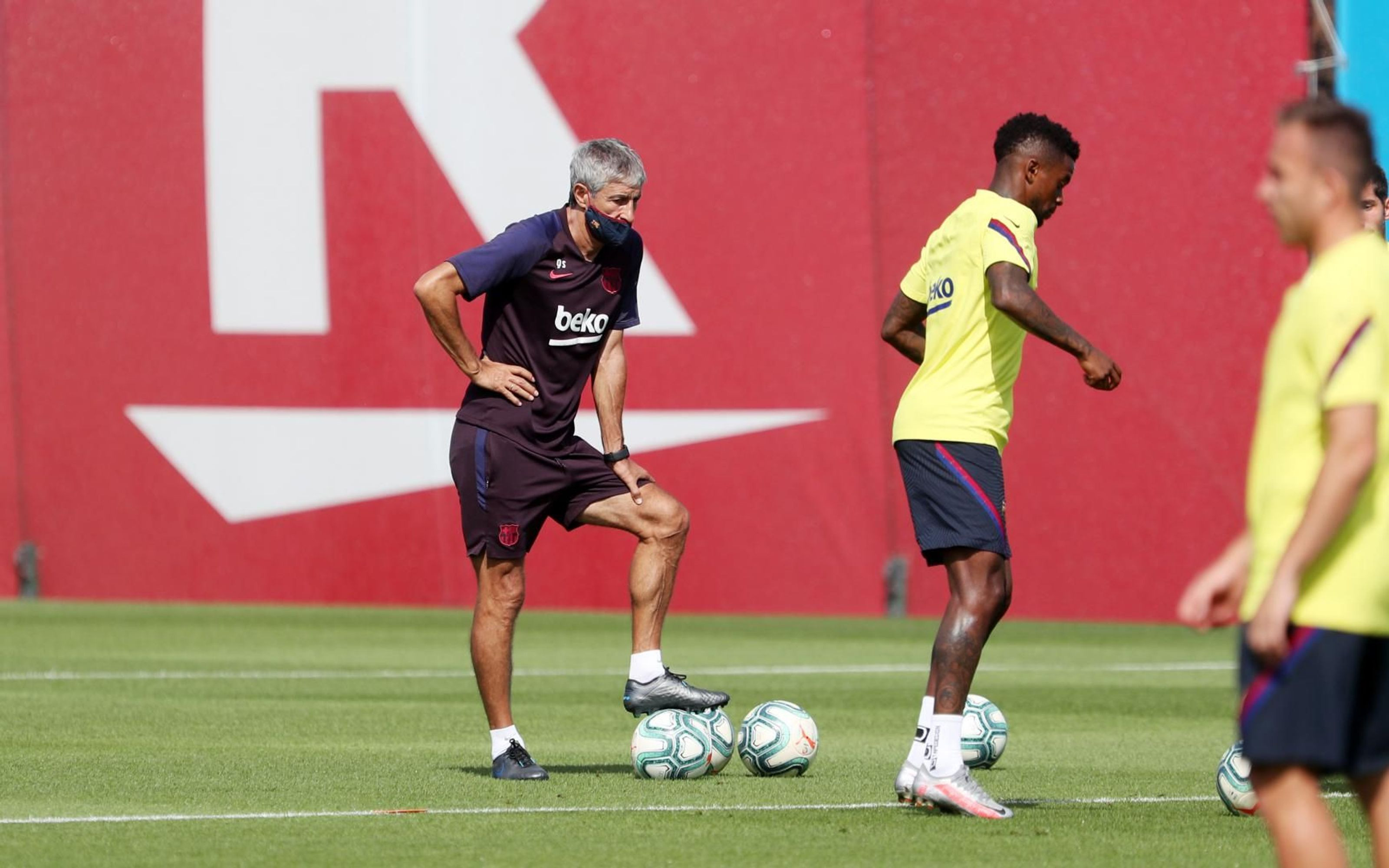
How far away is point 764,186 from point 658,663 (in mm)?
8955

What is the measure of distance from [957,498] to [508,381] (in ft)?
6.08

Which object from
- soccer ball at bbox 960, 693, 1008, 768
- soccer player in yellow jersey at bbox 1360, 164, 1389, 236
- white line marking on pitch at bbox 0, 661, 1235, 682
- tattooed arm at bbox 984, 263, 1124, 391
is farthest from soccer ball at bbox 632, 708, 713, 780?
white line marking on pitch at bbox 0, 661, 1235, 682

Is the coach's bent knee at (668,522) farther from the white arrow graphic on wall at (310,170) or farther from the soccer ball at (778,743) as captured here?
the white arrow graphic on wall at (310,170)

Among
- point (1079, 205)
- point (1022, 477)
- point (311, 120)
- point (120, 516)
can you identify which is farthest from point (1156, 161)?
point (120, 516)

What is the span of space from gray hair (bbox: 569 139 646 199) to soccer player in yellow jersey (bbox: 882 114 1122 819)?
3.82 ft

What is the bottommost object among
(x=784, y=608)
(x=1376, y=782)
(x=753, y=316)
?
(x=784, y=608)

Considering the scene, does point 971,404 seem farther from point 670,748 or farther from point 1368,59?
point 1368,59

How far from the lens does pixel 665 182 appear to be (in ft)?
53.5

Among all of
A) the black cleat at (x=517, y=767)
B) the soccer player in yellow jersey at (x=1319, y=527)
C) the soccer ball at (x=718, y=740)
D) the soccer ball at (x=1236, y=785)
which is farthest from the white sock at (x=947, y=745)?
the soccer player in yellow jersey at (x=1319, y=527)

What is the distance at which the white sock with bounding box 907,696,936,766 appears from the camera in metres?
6.21

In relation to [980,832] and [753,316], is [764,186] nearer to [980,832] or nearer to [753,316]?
[753,316]

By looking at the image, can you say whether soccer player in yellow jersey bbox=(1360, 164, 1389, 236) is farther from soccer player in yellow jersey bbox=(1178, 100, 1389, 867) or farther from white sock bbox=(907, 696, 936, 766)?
soccer player in yellow jersey bbox=(1178, 100, 1389, 867)

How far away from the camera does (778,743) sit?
736cm

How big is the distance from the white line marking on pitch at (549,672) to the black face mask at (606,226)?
4.68 meters
